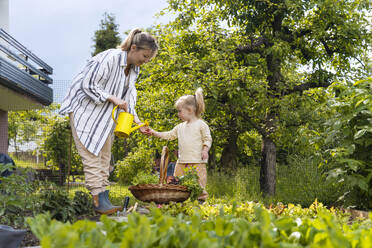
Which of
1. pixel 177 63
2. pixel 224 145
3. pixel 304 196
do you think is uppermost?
pixel 177 63

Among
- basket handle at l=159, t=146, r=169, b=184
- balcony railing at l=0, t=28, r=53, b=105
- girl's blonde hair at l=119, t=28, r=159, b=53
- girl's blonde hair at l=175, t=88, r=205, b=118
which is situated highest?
balcony railing at l=0, t=28, r=53, b=105

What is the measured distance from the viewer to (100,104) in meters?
3.42

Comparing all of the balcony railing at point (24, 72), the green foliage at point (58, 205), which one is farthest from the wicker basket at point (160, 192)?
the balcony railing at point (24, 72)

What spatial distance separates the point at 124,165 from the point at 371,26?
7081 mm

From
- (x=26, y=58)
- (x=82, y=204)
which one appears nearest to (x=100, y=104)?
(x=82, y=204)

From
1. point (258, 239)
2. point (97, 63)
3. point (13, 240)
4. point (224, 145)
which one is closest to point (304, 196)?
point (97, 63)

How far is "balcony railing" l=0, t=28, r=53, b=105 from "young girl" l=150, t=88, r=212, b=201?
134 inches

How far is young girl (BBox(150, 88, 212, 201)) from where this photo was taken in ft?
14.8

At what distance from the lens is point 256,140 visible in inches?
446

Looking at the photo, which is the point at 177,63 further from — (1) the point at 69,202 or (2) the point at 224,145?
(2) the point at 224,145

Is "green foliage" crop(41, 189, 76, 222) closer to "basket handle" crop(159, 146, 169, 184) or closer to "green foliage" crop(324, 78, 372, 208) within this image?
"basket handle" crop(159, 146, 169, 184)

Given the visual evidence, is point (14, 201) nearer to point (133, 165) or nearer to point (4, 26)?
point (4, 26)

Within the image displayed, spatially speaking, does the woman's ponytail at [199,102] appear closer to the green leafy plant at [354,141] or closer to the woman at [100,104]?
the woman at [100,104]

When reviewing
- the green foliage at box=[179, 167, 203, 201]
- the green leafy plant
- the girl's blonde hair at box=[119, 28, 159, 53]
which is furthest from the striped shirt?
the green leafy plant
